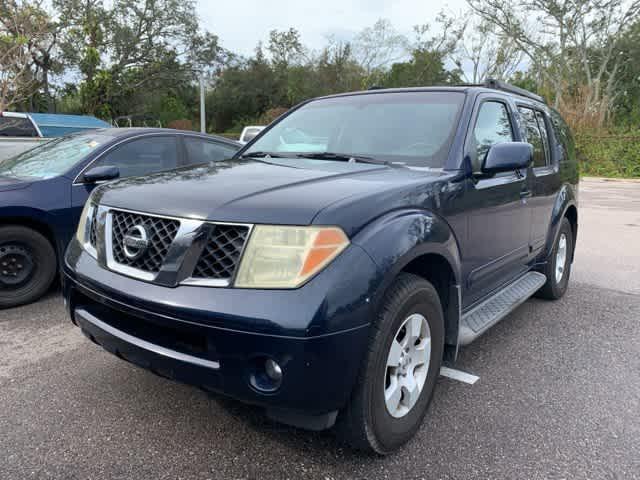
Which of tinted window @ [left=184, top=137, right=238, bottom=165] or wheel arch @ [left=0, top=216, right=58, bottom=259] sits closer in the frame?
wheel arch @ [left=0, top=216, right=58, bottom=259]

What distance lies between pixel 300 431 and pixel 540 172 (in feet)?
9.31

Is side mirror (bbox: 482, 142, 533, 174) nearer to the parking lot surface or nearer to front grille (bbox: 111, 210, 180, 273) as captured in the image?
the parking lot surface

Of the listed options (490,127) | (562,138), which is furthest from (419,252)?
(562,138)

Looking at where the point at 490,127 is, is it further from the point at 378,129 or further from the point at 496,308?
the point at 496,308

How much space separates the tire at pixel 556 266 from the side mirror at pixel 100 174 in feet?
12.9

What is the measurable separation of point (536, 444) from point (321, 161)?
6.20 feet

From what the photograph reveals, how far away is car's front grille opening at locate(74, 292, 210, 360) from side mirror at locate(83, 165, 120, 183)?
87.1 inches

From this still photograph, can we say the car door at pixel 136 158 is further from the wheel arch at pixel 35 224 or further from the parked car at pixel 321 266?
the parked car at pixel 321 266

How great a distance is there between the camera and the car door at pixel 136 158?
4352 mm

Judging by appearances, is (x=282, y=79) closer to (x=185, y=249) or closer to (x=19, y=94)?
(x=19, y=94)

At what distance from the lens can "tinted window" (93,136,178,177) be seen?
476 centimetres

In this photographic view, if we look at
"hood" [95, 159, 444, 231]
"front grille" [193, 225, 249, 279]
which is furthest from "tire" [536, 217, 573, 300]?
"front grille" [193, 225, 249, 279]

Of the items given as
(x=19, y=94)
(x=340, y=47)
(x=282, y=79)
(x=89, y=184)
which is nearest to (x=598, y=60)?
(x=340, y=47)

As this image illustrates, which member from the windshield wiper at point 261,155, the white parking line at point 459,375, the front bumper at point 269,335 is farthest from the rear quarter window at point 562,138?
the front bumper at point 269,335
